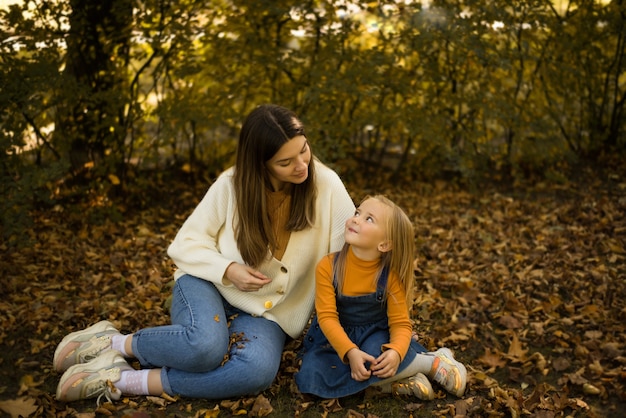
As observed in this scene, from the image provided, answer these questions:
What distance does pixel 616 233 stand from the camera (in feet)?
15.8

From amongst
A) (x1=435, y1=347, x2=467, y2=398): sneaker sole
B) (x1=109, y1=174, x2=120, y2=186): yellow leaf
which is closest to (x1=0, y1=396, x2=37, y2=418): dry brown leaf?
(x1=435, y1=347, x2=467, y2=398): sneaker sole

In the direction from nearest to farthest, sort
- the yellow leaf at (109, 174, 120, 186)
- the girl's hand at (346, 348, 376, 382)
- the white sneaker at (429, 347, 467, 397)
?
the girl's hand at (346, 348, 376, 382) < the white sneaker at (429, 347, 467, 397) < the yellow leaf at (109, 174, 120, 186)

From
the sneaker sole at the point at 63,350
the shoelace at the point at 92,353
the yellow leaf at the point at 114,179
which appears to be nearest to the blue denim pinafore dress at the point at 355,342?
the shoelace at the point at 92,353

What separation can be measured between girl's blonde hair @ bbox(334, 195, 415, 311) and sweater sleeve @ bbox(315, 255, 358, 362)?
0.05m

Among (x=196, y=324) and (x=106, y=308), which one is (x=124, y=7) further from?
(x=196, y=324)

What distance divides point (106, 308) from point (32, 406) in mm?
995

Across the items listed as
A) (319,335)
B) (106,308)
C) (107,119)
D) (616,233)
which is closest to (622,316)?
(616,233)

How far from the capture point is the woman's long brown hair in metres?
2.80

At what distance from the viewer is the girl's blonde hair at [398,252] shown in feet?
9.18

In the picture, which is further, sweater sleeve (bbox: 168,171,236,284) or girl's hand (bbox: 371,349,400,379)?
sweater sleeve (bbox: 168,171,236,284)

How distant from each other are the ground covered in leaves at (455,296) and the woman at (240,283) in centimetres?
12

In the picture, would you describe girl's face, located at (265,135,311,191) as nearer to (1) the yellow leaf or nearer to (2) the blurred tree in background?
(2) the blurred tree in background

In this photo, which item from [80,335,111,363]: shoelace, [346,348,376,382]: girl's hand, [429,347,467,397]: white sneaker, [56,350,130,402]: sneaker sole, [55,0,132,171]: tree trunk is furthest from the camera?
[55,0,132,171]: tree trunk

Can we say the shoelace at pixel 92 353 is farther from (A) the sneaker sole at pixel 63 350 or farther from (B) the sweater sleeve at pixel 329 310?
(B) the sweater sleeve at pixel 329 310
